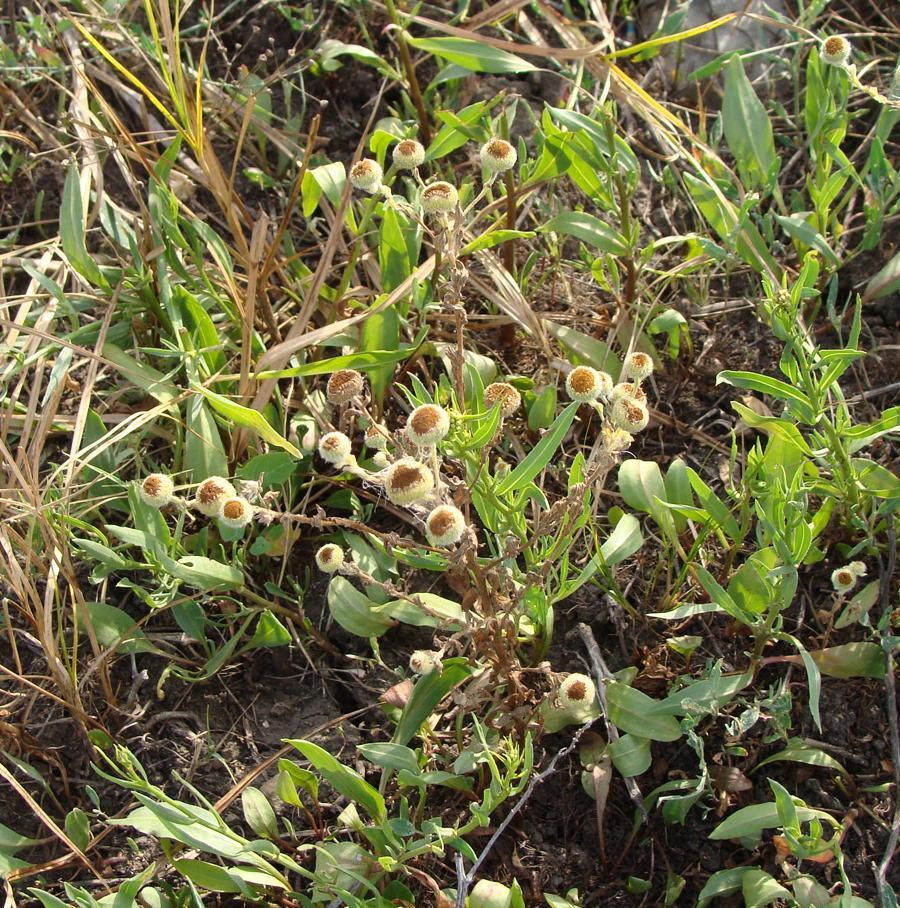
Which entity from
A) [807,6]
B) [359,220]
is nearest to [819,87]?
[807,6]

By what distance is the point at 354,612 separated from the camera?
6.93ft

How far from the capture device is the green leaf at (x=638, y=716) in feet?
6.27

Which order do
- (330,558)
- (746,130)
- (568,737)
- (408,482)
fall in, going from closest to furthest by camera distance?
(408,482) → (330,558) → (568,737) → (746,130)

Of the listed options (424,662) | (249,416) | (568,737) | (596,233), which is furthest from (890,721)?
(249,416)

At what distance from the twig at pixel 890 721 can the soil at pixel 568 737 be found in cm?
4

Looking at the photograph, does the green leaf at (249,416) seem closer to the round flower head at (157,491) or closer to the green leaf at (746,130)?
the round flower head at (157,491)

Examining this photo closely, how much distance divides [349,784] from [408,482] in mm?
662

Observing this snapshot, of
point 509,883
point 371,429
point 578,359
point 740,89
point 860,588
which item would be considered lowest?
point 509,883

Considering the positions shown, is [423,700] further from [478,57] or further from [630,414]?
[478,57]

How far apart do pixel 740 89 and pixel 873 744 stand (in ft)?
5.32

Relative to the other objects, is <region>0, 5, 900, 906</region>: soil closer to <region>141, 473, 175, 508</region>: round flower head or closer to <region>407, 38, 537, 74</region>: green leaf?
<region>141, 473, 175, 508</region>: round flower head

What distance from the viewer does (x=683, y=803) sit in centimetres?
188

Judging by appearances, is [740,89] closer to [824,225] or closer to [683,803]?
[824,225]

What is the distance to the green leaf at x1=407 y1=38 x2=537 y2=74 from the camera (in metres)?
2.56
